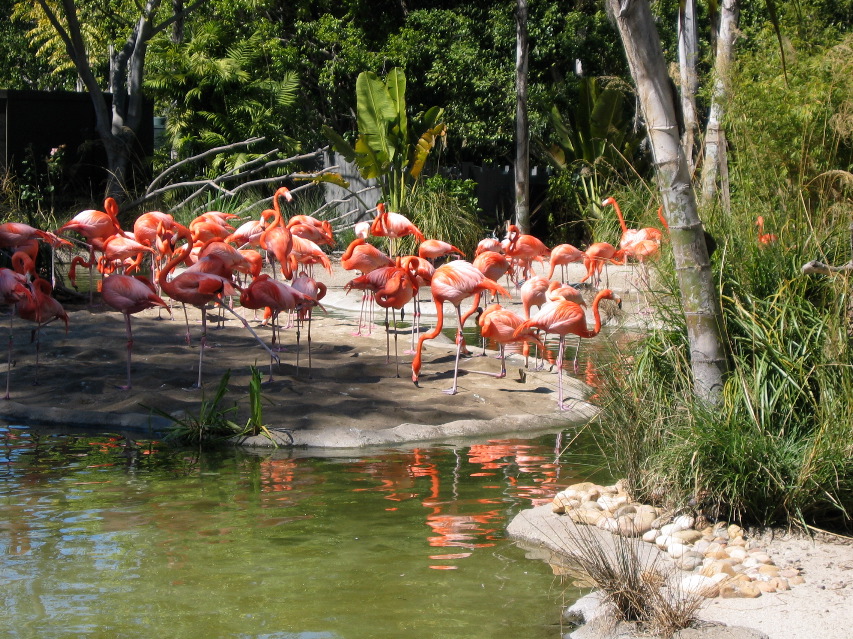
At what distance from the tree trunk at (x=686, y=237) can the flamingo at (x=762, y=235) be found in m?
0.62

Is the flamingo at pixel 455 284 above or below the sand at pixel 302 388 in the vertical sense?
above

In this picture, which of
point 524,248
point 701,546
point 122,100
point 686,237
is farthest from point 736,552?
point 122,100

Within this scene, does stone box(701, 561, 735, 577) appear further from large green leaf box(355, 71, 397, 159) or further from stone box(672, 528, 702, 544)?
large green leaf box(355, 71, 397, 159)

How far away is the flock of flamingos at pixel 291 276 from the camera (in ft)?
25.1

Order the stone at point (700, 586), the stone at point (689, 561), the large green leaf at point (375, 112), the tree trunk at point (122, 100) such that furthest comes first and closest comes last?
Result: the tree trunk at point (122, 100)
the large green leaf at point (375, 112)
the stone at point (689, 561)
the stone at point (700, 586)

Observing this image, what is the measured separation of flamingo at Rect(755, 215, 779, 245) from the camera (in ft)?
16.9

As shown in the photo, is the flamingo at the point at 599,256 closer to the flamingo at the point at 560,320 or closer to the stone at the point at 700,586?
the flamingo at the point at 560,320

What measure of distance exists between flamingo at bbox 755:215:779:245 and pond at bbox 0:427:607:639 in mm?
1711

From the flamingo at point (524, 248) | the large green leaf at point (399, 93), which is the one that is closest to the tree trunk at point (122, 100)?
the large green leaf at point (399, 93)

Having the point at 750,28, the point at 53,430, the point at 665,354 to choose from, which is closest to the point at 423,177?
the point at 750,28

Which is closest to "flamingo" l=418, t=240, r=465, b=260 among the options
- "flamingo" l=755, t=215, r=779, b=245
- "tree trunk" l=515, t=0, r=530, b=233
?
"flamingo" l=755, t=215, r=779, b=245

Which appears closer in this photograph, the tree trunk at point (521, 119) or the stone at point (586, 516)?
the stone at point (586, 516)

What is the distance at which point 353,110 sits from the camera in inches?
832

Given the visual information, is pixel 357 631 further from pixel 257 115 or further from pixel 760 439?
pixel 257 115
